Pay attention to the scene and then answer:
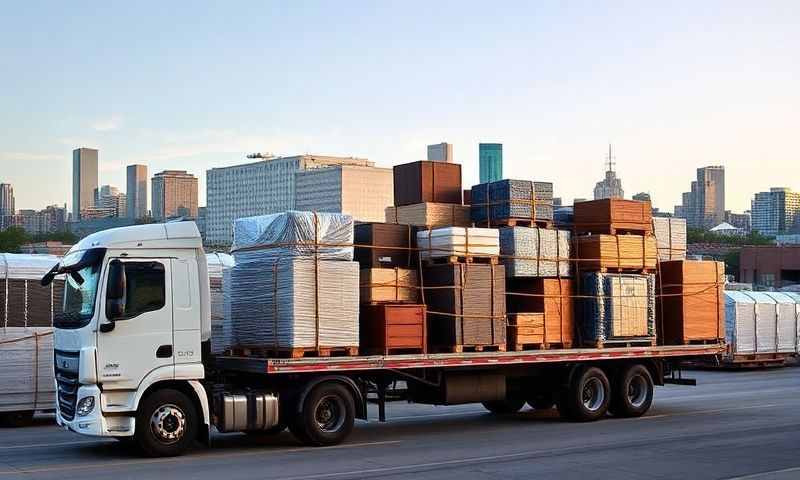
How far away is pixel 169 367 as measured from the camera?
43.5ft

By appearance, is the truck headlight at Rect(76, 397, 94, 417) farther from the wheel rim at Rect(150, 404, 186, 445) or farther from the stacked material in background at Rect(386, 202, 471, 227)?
the stacked material in background at Rect(386, 202, 471, 227)

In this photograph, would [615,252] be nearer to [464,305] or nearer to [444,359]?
[464,305]

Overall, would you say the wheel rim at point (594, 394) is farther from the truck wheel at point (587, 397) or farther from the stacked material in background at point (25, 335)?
the stacked material in background at point (25, 335)

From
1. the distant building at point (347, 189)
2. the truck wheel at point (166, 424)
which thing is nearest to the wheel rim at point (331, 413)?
the truck wheel at point (166, 424)

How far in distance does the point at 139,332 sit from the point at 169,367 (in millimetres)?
611

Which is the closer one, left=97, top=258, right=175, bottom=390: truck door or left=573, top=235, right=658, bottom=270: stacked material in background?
left=97, top=258, right=175, bottom=390: truck door

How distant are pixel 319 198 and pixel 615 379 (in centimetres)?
16963

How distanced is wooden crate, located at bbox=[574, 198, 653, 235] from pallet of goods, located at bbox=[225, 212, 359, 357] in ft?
17.6

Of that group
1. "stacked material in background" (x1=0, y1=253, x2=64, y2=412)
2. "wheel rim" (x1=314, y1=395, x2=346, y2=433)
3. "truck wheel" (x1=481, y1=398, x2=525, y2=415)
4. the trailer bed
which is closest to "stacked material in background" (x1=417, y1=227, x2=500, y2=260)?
the trailer bed

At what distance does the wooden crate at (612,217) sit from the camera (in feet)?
59.5

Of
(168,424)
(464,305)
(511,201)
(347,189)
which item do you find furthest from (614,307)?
(347,189)

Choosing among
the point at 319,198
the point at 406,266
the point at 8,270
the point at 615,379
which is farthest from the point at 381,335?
the point at 319,198

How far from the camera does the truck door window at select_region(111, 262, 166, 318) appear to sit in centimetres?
1315

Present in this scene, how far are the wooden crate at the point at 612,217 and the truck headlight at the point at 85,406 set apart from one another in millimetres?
9522
